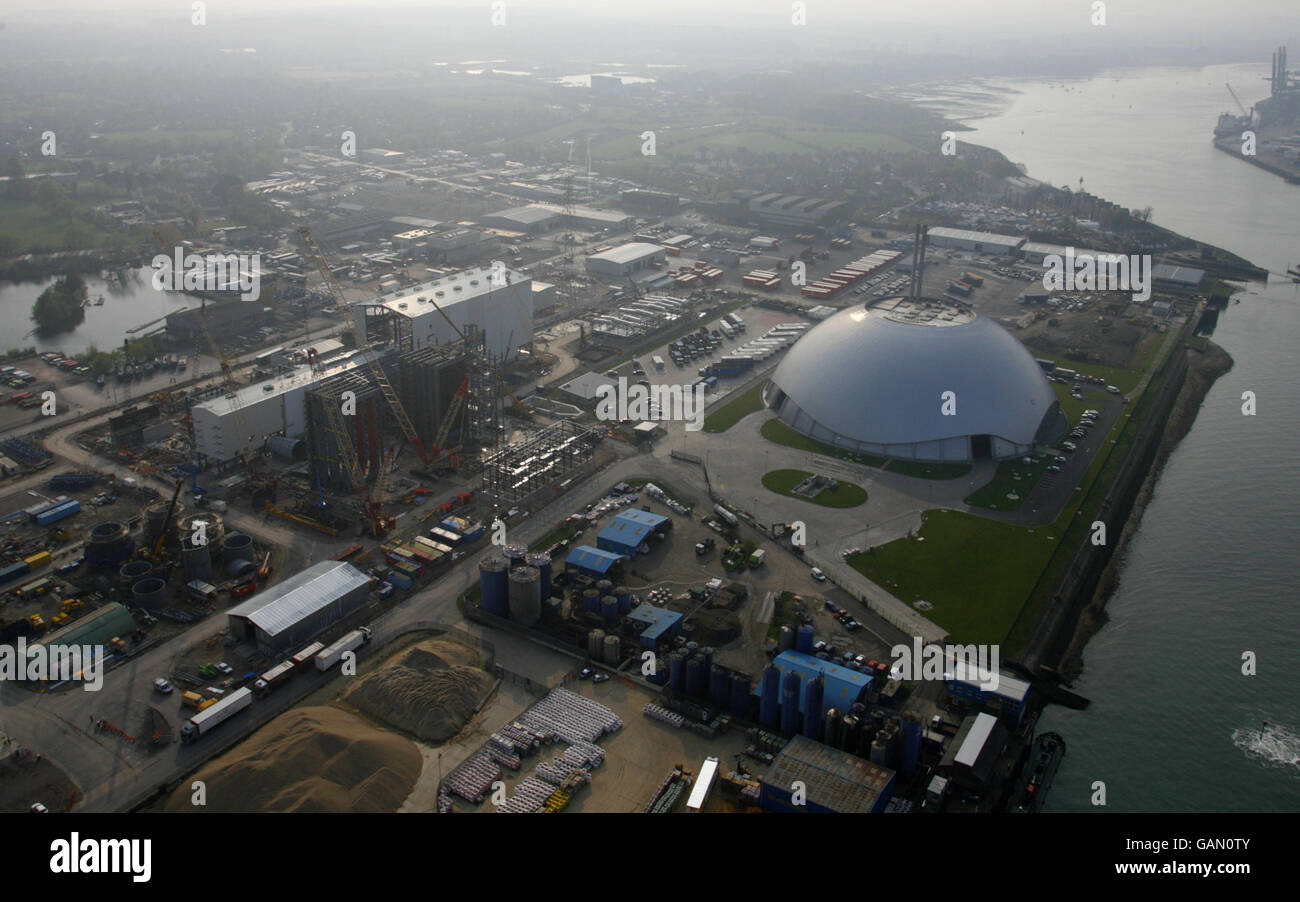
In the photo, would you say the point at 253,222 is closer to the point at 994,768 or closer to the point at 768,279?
the point at 768,279

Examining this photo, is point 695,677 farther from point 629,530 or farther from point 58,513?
point 58,513

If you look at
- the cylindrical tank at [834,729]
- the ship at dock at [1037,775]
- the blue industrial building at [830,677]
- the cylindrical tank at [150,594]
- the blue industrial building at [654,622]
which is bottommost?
the ship at dock at [1037,775]

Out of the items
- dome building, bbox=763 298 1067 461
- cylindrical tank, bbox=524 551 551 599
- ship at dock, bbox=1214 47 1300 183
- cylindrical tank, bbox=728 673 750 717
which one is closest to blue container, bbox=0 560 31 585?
cylindrical tank, bbox=524 551 551 599

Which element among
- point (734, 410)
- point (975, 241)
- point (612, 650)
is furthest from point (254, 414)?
point (975, 241)

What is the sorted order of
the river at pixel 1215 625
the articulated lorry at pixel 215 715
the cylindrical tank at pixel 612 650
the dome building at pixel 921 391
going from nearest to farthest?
the articulated lorry at pixel 215 715
the river at pixel 1215 625
the cylindrical tank at pixel 612 650
the dome building at pixel 921 391

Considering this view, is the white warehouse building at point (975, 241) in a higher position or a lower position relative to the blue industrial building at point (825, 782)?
higher

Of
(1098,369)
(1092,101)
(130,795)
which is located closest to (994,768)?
(130,795)

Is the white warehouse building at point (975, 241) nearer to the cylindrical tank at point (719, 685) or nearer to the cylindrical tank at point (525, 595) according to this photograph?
the cylindrical tank at point (525, 595)

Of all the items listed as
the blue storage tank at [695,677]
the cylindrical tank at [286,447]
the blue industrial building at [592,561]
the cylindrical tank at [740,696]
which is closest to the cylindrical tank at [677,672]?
the blue storage tank at [695,677]
